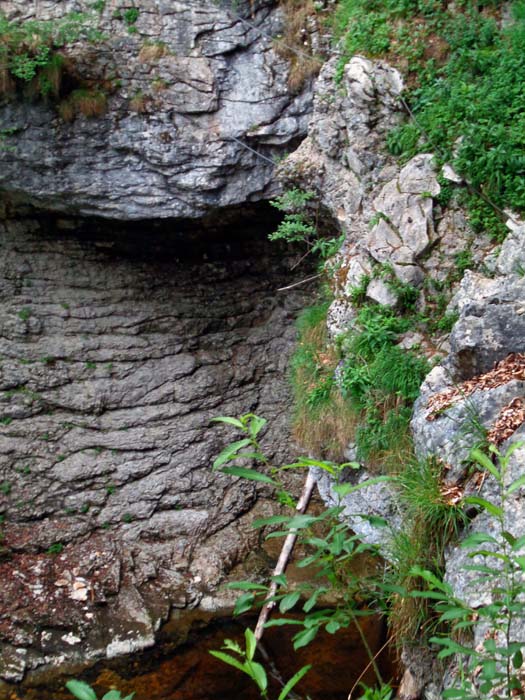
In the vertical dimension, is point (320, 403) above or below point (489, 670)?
below

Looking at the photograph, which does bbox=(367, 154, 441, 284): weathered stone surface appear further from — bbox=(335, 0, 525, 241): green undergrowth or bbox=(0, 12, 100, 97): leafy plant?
bbox=(0, 12, 100, 97): leafy plant

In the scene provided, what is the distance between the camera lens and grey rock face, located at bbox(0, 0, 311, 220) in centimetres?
740

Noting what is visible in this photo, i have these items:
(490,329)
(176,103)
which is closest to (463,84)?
(490,329)

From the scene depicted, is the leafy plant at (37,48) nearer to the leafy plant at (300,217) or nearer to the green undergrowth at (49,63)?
the green undergrowth at (49,63)

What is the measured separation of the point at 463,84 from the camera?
5281 mm

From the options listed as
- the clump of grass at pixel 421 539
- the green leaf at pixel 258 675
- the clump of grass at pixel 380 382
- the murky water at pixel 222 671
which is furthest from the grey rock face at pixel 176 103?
the green leaf at pixel 258 675

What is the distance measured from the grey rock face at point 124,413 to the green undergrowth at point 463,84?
11.0ft

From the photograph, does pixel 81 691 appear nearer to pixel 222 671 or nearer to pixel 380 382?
pixel 380 382

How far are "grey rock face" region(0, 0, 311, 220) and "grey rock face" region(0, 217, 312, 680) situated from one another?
3.86 ft

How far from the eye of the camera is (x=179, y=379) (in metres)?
8.44

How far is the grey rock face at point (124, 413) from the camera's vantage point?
6.96 m

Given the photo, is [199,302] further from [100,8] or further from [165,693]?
[165,693]

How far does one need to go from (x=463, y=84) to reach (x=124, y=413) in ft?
17.4

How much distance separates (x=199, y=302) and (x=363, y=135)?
3.69 metres
